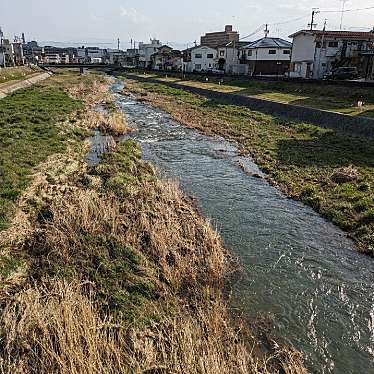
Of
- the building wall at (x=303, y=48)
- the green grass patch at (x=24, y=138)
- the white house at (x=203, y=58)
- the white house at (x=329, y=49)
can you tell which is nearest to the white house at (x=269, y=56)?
the building wall at (x=303, y=48)

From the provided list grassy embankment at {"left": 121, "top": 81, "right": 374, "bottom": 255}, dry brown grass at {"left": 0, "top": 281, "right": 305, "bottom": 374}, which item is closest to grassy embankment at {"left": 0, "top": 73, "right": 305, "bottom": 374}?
dry brown grass at {"left": 0, "top": 281, "right": 305, "bottom": 374}

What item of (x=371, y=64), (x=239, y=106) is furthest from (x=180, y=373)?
(x=371, y=64)

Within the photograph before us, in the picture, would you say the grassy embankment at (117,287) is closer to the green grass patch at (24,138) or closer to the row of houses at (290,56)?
the green grass patch at (24,138)

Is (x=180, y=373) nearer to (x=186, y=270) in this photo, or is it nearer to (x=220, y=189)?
(x=186, y=270)

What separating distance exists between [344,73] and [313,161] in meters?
37.3

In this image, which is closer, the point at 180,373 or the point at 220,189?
the point at 180,373

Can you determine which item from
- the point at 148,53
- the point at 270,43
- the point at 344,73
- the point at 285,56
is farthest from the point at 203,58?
the point at 148,53

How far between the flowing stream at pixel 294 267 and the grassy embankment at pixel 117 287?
2.64 ft

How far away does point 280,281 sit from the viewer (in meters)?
9.99

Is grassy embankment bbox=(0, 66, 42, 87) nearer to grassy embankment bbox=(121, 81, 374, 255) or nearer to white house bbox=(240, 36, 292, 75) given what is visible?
grassy embankment bbox=(121, 81, 374, 255)

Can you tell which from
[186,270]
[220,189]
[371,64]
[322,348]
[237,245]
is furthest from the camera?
[371,64]

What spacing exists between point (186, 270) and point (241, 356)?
3.21 meters

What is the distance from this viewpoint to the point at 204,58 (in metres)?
93.2

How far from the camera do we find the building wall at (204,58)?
300 feet
